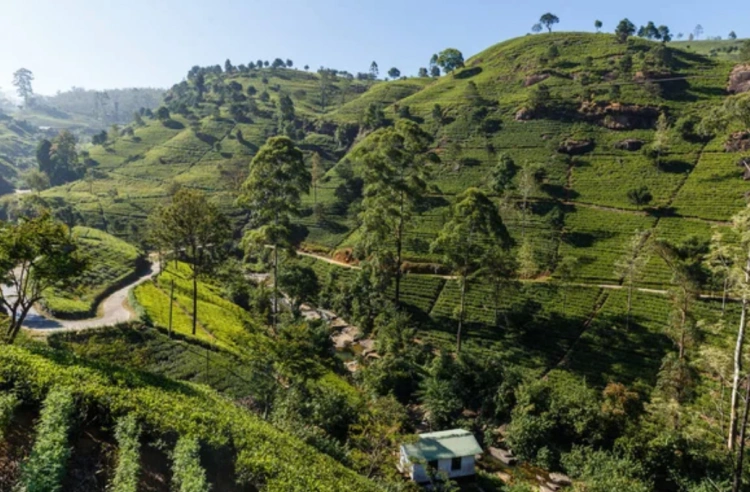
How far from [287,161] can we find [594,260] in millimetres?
38646

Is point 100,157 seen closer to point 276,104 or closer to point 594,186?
point 276,104

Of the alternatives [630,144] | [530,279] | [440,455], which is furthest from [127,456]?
[630,144]

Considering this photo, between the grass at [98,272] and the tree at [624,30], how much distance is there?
12228cm

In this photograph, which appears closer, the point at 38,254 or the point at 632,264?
the point at 38,254

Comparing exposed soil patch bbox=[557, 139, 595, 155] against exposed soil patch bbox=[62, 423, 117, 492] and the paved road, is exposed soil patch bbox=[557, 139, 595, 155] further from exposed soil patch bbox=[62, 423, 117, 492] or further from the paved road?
exposed soil patch bbox=[62, 423, 117, 492]

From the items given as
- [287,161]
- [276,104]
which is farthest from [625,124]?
[276,104]

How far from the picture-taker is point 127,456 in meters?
12.6

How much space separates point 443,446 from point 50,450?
21.0 metres

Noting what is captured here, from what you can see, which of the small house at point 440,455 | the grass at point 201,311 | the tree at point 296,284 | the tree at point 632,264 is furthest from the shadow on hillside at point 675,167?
the grass at point 201,311

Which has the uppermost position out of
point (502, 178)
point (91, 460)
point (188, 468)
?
point (502, 178)

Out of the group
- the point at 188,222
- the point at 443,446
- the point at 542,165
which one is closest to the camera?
the point at 443,446

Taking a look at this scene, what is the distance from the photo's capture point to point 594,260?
54.5 metres

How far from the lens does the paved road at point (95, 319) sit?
38.7 m

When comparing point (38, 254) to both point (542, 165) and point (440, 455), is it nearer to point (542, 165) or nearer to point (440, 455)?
point (440, 455)
